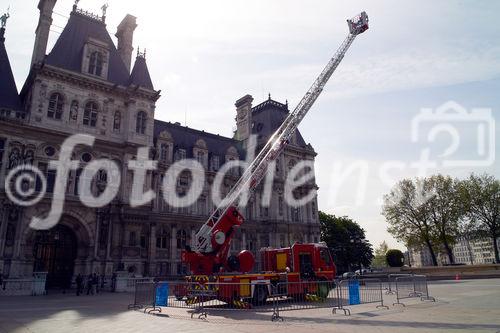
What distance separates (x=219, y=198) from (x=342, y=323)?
34.5 metres

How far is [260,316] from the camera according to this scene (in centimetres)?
1430

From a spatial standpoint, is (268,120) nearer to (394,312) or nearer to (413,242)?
(413,242)

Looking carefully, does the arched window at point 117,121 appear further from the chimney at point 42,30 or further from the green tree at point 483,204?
the green tree at point 483,204

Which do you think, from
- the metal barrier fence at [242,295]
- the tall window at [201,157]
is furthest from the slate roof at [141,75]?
the metal barrier fence at [242,295]

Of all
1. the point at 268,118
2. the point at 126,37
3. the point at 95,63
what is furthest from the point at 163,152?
the point at 268,118

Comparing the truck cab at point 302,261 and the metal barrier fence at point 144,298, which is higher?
the truck cab at point 302,261

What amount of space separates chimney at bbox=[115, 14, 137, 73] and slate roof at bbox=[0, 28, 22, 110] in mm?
10981

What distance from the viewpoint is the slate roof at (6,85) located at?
3175cm

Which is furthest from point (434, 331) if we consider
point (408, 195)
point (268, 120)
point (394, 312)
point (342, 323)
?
point (408, 195)

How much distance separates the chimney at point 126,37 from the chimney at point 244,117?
777 inches

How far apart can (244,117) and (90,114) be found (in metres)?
26.6

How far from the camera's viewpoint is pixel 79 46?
36375 mm

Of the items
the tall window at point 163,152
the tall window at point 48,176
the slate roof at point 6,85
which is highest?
the slate roof at point 6,85

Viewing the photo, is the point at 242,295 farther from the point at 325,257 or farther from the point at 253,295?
the point at 325,257
